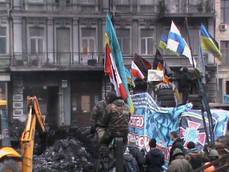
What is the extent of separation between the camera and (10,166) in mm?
7535

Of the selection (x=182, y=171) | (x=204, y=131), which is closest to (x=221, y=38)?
(x=204, y=131)

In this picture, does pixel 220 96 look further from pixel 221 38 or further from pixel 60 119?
pixel 60 119

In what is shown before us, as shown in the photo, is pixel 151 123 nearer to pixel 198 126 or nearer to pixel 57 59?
pixel 198 126

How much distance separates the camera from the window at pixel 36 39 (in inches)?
1459

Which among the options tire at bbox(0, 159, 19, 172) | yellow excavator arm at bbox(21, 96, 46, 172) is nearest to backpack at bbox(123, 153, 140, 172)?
yellow excavator arm at bbox(21, 96, 46, 172)

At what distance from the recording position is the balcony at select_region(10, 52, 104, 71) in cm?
3594

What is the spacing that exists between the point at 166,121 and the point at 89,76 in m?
24.9

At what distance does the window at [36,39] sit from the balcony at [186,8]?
8.12 meters

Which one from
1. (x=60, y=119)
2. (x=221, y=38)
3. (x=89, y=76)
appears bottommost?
(x=60, y=119)

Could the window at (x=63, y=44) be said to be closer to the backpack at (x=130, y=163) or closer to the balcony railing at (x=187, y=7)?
the balcony railing at (x=187, y=7)

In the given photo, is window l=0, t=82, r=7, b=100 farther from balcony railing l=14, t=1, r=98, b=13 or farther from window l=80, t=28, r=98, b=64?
window l=80, t=28, r=98, b=64

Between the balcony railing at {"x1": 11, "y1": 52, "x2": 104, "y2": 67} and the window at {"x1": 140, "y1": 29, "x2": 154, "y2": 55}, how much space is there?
3.22 meters

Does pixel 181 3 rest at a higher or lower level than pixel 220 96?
higher

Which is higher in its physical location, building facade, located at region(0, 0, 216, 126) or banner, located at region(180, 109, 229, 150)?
building facade, located at region(0, 0, 216, 126)
